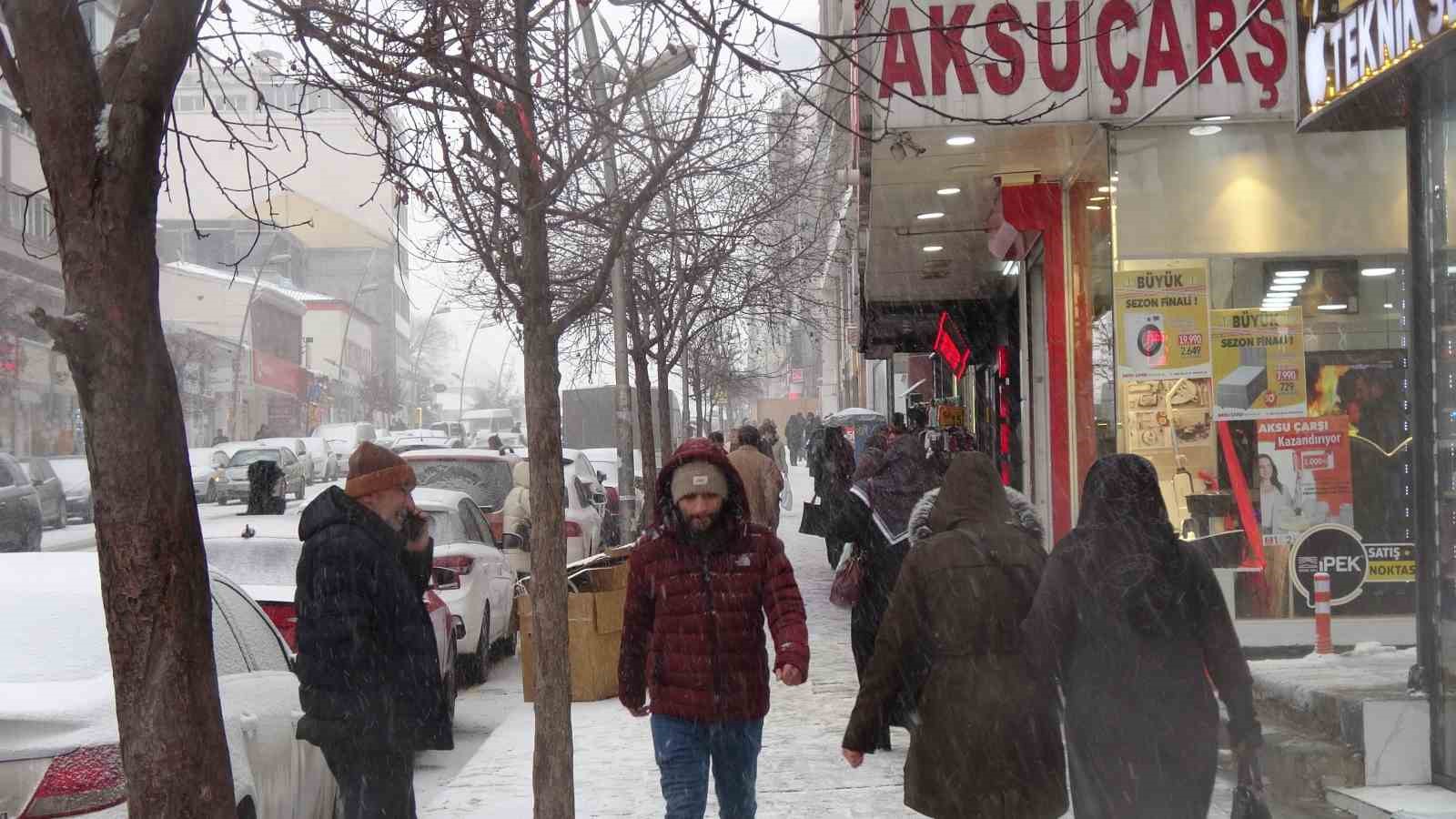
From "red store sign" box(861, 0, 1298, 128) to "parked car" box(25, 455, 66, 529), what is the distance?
86.2 feet

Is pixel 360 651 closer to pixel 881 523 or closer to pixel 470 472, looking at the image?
pixel 881 523

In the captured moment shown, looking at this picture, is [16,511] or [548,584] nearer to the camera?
[548,584]

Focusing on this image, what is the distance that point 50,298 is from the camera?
47656 millimetres

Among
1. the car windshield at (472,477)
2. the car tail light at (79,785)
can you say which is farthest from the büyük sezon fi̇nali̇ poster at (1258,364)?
the car windshield at (472,477)

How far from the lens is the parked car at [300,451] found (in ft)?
142

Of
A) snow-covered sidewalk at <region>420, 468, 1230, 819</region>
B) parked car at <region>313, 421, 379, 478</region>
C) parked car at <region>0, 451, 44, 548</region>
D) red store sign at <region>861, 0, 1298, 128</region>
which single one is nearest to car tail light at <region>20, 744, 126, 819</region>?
snow-covered sidewalk at <region>420, 468, 1230, 819</region>

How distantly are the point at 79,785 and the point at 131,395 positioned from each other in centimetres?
168

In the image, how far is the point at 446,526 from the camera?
488 inches

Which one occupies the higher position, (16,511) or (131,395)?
(131,395)

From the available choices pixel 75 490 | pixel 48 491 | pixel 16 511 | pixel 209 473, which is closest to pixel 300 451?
pixel 209 473

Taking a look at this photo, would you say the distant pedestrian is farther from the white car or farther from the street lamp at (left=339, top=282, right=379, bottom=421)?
the street lamp at (left=339, top=282, right=379, bottom=421)

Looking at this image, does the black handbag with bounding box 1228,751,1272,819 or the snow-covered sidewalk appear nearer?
the black handbag with bounding box 1228,751,1272,819

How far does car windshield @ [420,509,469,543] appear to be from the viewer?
1225 cm

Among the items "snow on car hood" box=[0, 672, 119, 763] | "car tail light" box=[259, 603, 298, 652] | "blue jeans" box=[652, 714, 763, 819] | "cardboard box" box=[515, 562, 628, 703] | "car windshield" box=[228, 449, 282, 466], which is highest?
"car windshield" box=[228, 449, 282, 466]
